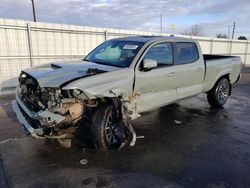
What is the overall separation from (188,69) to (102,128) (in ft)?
9.75

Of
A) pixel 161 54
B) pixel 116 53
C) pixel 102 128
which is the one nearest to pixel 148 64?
pixel 161 54

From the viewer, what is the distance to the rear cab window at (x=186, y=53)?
5727 mm

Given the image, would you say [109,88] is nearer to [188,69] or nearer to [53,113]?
[53,113]

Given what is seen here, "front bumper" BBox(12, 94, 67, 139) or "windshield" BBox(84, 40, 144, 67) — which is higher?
"windshield" BBox(84, 40, 144, 67)

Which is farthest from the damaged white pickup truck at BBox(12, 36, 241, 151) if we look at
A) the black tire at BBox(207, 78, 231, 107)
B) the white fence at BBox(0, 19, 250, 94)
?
the white fence at BBox(0, 19, 250, 94)

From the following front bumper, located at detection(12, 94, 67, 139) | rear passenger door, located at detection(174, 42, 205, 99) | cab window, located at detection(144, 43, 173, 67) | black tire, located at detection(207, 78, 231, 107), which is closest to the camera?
front bumper, located at detection(12, 94, 67, 139)

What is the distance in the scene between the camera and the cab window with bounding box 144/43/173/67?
5062mm

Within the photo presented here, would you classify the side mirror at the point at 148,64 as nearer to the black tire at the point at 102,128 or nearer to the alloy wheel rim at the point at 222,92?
the black tire at the point at 102,128

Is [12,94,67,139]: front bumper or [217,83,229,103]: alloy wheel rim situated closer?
[12,94,67,139]: front bumper

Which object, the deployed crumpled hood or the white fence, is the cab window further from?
the white fence

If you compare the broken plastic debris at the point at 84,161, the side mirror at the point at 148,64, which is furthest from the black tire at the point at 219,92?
the broken plastic debris at the point at 84,161

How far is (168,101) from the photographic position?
5.52 meters

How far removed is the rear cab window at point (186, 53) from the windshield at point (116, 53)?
1.09m

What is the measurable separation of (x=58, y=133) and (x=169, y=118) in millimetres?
3304
